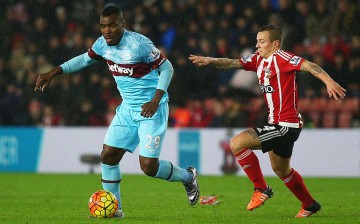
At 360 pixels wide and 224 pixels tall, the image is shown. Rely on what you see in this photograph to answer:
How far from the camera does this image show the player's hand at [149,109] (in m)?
8.16

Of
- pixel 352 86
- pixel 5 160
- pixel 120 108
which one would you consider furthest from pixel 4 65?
pixel 120 108

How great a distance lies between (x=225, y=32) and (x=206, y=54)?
0.64m

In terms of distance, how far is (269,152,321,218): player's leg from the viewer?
28.0 ft

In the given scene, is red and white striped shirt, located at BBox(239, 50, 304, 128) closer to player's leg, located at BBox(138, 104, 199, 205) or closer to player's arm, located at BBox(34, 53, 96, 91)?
player's leg, located at BBox(138, 104, 199, 205)

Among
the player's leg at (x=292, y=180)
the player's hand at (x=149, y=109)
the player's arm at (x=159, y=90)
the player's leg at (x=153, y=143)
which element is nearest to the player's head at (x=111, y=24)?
the player's arm at (x=159, y=90)

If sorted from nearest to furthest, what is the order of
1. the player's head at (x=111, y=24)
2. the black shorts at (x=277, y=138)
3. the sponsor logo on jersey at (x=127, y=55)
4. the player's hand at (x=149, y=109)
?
Result: 1. the player's hand at (x=149, y=109)
2. the player's head at (x=111, y=24)
3. the black shorts at (x=277, y=138)
4. the sponsor logo on jersey at (x=127, y=55)

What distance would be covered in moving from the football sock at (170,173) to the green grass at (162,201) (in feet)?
1.22

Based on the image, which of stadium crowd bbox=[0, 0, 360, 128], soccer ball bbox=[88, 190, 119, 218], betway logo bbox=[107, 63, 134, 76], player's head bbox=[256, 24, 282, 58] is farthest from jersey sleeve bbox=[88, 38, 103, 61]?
stadium crowd bbox=[0, 0, 360, 128]

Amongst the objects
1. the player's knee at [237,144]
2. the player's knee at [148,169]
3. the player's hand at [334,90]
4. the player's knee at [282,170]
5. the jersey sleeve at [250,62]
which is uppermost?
the jersey sleeve at [250,62]

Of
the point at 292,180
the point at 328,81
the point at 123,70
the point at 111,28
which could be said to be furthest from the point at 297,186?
the point at 111,28

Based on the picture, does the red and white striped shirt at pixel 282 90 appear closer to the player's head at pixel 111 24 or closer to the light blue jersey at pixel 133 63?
the light blue jersey at pixel 133 63

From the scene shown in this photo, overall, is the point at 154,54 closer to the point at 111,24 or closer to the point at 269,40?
the point at 111,24

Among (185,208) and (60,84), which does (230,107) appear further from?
(185,208)

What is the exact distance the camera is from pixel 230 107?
16578 millimetres
